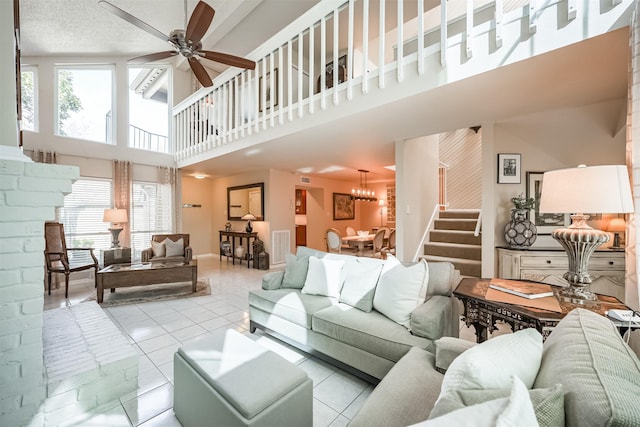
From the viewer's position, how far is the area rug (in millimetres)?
3943

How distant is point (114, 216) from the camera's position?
16.9ft

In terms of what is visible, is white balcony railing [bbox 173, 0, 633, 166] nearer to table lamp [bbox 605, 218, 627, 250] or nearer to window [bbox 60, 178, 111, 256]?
table lamp [bbox 605, 218, 627, 250]

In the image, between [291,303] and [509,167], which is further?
[509,167]

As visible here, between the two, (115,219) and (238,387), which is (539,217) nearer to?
(238,387)

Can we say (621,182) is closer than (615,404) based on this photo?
No

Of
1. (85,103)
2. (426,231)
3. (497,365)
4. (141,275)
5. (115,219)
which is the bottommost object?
(141,275)

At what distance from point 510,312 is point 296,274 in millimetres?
1981

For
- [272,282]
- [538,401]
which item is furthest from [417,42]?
[538,401]

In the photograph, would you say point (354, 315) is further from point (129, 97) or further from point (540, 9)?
point (129, 97)

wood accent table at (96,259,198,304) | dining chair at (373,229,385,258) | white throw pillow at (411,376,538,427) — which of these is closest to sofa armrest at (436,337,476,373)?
white throw pillow at (411,376,538,427)

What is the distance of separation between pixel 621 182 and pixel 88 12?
260 inches

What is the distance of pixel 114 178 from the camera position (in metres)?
5.59

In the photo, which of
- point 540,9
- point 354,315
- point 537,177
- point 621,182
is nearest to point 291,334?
point 354,315

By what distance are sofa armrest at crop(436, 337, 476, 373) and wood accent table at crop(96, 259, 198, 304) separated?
13.0 ft
